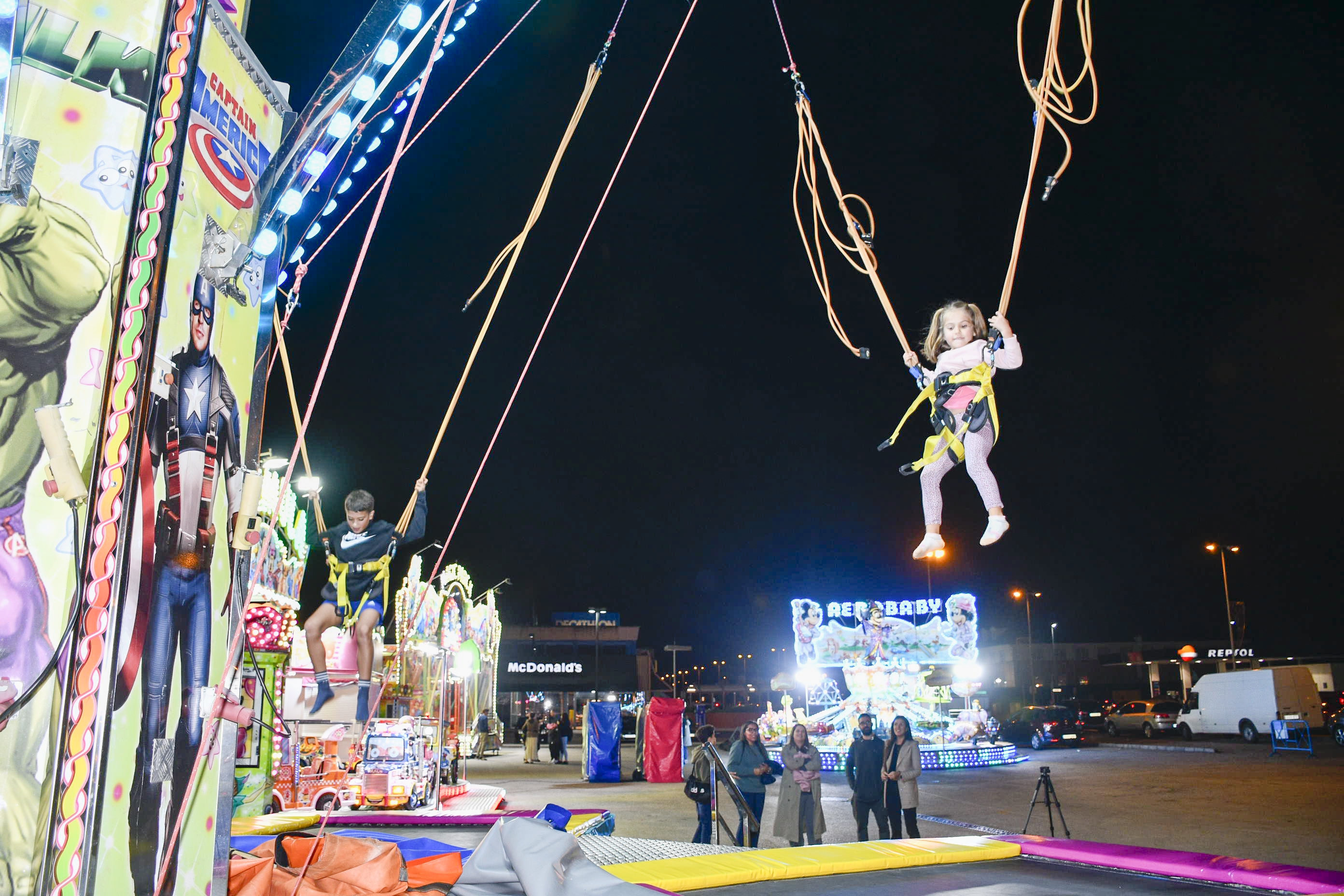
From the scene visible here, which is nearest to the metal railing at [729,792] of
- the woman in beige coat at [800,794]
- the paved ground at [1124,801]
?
the woman in beige coat at [800,794]

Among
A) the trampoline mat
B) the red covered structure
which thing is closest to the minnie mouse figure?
the red covered structure

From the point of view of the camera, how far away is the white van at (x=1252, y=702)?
2308 cm

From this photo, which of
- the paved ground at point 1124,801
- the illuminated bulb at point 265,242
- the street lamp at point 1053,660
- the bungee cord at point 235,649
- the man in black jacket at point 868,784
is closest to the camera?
the bungee cord at point 235,649

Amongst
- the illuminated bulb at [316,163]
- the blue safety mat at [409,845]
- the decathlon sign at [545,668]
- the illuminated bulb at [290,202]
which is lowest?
the decathlon sign at [545,668]

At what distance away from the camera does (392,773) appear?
39.4ft

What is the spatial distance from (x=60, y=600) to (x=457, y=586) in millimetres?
17169

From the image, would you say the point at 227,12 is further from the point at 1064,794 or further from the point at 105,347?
the point at 1064,794

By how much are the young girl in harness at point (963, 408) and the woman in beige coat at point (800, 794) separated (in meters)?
4.04

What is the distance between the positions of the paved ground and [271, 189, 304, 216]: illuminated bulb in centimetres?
514

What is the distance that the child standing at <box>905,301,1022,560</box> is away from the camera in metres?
5.07

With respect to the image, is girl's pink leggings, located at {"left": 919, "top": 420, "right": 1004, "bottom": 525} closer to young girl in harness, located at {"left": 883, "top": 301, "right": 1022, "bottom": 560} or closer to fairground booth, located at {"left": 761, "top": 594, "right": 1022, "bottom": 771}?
young girl in harness, located at {"left": 883, "top": 301, "right": 1022, "bottom": 560}

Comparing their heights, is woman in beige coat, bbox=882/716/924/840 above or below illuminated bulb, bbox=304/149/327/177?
below

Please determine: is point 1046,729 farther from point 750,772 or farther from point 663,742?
point 750,772

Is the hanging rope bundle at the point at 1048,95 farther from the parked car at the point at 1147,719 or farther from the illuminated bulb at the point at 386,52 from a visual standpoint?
the parked car at the point at 1147,719
